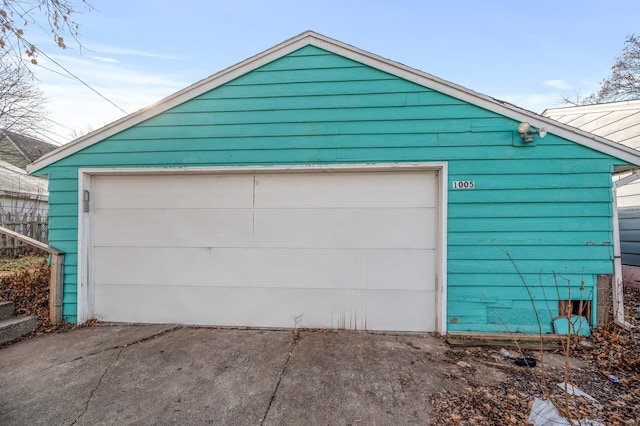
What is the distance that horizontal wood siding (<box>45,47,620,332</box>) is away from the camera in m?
3.18

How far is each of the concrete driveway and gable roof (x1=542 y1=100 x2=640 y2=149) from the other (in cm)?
585

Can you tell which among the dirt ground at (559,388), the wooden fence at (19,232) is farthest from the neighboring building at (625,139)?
the wooden fence at (19,232)

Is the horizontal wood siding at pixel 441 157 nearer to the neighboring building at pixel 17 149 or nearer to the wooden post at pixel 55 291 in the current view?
the wooden post at pixel 55 291

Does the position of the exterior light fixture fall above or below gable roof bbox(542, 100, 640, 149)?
below

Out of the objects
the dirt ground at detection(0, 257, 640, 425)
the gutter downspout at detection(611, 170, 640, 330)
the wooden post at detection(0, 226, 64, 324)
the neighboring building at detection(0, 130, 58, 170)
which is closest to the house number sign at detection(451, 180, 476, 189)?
the gutter downspout at detection(611, 170, 640, 330)

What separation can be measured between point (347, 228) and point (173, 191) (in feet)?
7.99

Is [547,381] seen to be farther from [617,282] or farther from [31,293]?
[31,293]

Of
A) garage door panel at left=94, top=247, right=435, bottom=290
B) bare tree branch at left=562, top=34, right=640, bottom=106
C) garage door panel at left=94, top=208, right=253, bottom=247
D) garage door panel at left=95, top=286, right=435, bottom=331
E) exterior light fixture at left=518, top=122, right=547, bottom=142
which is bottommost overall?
garage door panel at left=95, top=286, right=435, bottom=331

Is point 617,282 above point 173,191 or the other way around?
the other way around

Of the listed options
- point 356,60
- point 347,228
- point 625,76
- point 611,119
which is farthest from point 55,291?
point 625,76

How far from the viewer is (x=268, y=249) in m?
3.56

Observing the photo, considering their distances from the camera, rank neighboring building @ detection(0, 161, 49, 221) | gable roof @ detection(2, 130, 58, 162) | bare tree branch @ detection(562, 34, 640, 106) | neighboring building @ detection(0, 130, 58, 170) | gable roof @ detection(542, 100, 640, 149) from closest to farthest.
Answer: gable roof @ detection(542, 100, 640, 149) < neighboring building @ detection(0, 161, 49, 221) < bare tree branch @ detection(562, 34, 640, 106) < neighboring building @ detection(0, 130, 58, 170) < gable roof @ detection(2, 130, 58, 162)

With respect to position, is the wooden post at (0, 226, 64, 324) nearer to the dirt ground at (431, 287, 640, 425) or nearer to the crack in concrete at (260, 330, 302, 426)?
the crack in concrete at (260, 330, 302, 426)

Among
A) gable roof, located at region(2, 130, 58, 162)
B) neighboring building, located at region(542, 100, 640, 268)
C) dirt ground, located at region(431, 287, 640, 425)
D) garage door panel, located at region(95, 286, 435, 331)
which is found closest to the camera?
dirt ground, located at region(431, 287, 640, 425)
